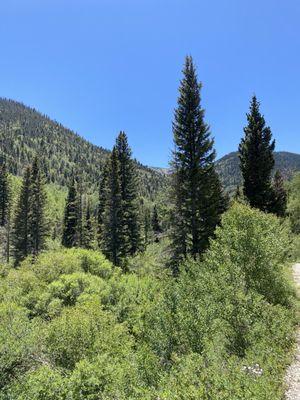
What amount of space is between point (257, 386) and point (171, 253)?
18.0 meters

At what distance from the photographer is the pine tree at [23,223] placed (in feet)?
166

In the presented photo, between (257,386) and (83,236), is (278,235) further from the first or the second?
(83,236)

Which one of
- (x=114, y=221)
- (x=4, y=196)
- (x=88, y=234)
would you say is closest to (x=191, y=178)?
(x=114, y=221)

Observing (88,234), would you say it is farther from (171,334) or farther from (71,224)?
(171,334)

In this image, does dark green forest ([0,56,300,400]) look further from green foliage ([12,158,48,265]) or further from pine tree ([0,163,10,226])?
pine tree ([0,163,10,226])

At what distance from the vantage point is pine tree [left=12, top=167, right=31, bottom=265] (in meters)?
50.6

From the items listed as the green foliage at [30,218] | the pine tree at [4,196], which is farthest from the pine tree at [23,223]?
the pine tree at [4,196]

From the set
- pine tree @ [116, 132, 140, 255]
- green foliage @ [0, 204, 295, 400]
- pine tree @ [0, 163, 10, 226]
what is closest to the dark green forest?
green foliage @ [0, 204, 295, 400]

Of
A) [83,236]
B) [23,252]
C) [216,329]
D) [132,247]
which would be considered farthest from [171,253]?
[23,252]

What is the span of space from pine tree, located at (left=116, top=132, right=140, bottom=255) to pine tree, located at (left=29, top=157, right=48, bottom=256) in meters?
17.4

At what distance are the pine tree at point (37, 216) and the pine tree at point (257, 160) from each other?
3359 centimetres

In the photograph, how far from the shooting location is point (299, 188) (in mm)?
51562

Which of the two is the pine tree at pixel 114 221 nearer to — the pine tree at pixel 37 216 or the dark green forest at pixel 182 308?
the dark green forest at pixel 182 308

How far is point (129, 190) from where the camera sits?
1564 inches
